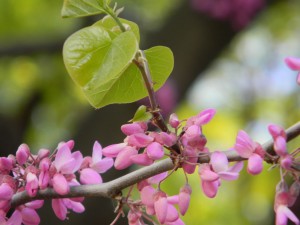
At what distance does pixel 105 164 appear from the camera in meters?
1.12

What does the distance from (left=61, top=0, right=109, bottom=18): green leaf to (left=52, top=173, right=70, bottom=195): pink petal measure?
0.25 metres

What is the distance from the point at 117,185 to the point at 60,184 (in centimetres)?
9

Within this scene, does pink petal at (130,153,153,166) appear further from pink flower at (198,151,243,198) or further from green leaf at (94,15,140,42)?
green leaf at (94,15,140,42)

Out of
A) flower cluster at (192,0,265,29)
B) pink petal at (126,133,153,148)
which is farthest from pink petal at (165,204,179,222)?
flower cluster at (192,0,265,29)

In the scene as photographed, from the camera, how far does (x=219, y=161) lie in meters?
0.90

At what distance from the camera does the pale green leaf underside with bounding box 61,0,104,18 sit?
1.00 meters

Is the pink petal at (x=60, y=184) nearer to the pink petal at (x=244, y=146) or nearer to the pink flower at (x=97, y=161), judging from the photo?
the pink flower at (x=97, y=161)

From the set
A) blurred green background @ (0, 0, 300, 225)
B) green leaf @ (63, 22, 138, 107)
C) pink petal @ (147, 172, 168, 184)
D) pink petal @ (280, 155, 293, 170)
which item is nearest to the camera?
pink petal @ (280, 155, 293, 170)

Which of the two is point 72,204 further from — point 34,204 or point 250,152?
point 250,152

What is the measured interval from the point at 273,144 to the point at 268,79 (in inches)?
190

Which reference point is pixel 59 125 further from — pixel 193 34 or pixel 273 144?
pixel 273 144

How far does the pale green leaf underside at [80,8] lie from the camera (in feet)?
3.29

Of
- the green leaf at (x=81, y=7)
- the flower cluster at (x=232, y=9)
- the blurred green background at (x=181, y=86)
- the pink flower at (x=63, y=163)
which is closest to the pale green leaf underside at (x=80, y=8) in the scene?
the green leaf at (x=81, y=7)

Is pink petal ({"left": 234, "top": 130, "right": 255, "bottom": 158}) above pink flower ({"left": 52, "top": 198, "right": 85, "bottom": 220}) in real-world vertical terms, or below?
above
